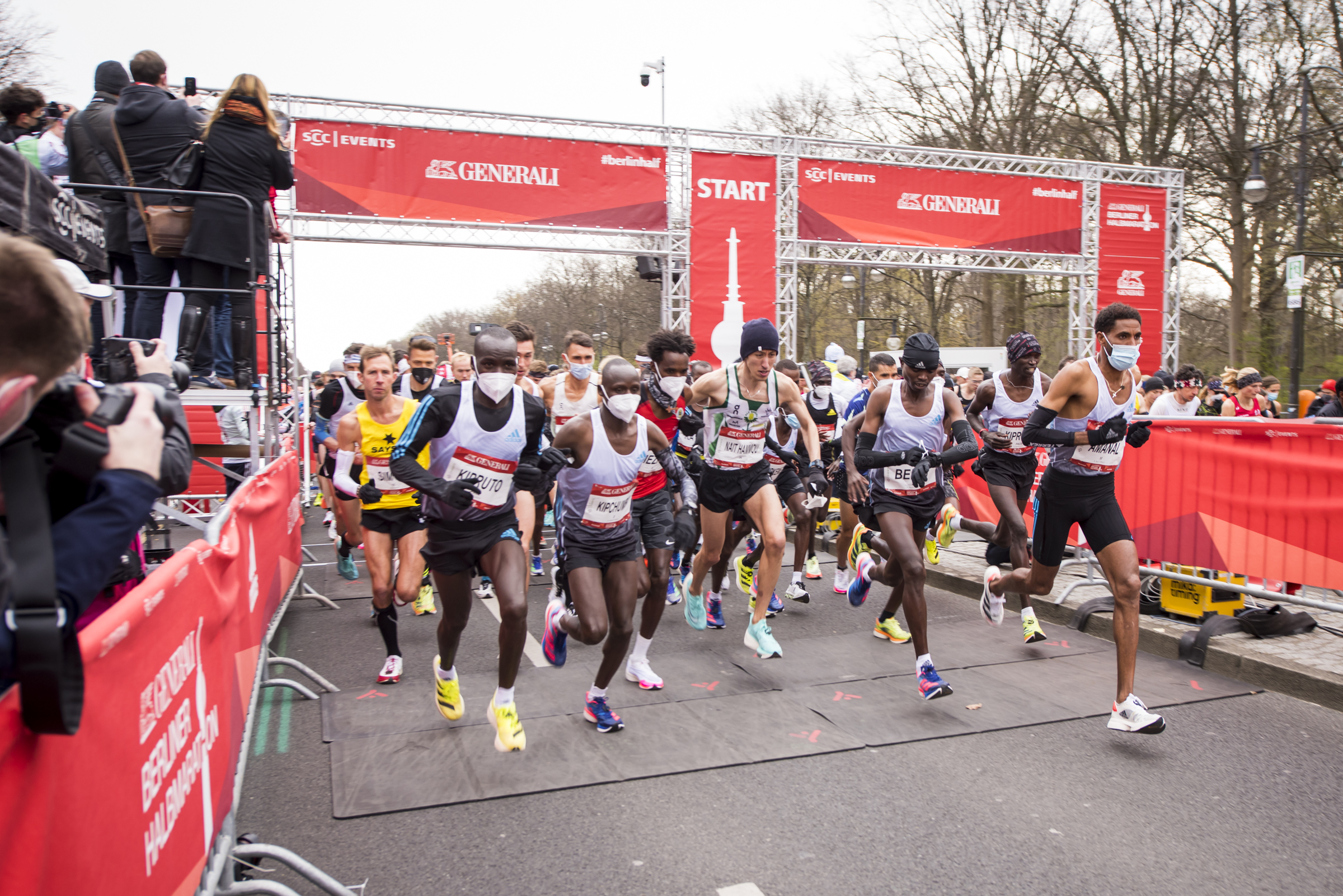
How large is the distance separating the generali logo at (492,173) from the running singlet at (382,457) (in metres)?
9.36

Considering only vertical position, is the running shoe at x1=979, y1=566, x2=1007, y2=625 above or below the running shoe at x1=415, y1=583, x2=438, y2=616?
above

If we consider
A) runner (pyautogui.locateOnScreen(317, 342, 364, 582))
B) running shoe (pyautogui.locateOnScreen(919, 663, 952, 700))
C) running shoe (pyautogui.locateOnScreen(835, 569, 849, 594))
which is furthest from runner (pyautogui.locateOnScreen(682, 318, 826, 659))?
runner (pyautogui.locateOnScreen(317, 342, 364, 582))

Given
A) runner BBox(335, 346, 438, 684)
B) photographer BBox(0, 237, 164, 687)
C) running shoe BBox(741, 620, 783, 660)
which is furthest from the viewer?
running shoe BBox(741, 620, 783, 660)

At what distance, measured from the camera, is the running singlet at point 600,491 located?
501cm

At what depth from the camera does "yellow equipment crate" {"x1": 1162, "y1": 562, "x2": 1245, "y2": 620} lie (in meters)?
6.76

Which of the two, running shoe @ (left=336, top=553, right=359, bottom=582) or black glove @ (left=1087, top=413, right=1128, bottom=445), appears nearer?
black glove @ (left=1087, top=413, right=1128, bottom=445)

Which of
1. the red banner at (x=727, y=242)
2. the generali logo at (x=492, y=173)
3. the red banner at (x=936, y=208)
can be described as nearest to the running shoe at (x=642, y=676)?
the red banner at (x=727, y=242)

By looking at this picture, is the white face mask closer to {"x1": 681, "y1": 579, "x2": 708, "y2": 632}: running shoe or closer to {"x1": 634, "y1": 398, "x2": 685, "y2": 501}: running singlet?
{"x1": 634, "y1": 398, "x2": 685, "y2": 501}: running singlet

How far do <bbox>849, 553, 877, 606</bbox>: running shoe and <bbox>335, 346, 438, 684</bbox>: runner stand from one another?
310 centimetres

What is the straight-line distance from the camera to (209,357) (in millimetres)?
6148

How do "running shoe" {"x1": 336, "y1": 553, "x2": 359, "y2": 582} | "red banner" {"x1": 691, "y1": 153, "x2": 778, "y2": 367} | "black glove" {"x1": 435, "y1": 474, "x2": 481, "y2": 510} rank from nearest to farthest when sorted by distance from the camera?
1. "black glove" {"x1": 435, "y1": 474, "x2": 481, "y2": 510}
2. "running shoe" {"x1": 336, "y1": 553, "x2": 359, "y2": 582}
3. "red banner" {"x1": 691, "y1": 153, "x2": 778, "y2": 367}

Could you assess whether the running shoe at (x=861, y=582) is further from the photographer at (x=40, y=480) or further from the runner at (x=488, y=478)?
the photographer at (x=40, y=480)

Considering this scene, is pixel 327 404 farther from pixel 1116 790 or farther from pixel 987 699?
pixel 1116 790

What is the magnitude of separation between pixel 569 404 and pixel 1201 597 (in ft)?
17.0
